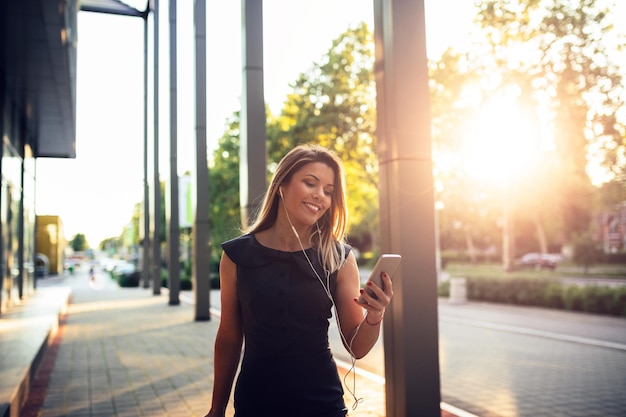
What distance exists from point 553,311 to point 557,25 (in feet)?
31.5

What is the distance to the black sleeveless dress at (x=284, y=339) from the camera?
7.08 ft

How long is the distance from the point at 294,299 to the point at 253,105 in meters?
7.38

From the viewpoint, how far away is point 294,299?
2.23 metres

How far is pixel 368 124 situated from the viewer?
23438 mm

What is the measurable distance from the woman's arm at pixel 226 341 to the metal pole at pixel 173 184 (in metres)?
17.4

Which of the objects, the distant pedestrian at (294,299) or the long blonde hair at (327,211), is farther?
the long blonde hair at (327,211)

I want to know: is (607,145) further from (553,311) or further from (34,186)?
(34,186)

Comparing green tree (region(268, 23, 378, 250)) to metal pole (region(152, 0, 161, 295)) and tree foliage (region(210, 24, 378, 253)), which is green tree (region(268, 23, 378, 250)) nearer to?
tree foliage (region(210, 24, 378, 253))

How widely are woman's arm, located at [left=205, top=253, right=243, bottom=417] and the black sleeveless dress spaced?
6 centimetres

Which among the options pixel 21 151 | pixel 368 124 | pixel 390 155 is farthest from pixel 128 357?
pixel 368 124

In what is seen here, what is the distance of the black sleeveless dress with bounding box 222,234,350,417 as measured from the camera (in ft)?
7.08

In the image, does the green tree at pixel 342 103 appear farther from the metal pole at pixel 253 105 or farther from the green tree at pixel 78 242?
the green tree at pixel 78 242

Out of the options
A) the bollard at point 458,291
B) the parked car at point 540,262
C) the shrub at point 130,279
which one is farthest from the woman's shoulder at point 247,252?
the parked car at point 540,262

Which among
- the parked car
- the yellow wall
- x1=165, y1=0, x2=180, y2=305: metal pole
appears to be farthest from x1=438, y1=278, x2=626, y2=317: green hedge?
the yellow wall
